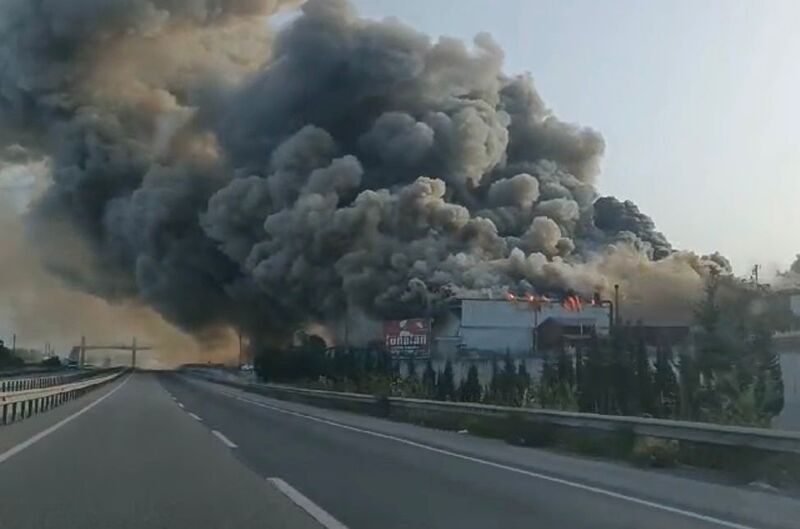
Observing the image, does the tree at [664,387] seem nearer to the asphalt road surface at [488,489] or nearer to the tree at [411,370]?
the asphalt road surface at [488,489]

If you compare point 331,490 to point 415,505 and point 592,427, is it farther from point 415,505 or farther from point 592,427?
point 592,427

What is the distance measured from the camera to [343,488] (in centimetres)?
1234

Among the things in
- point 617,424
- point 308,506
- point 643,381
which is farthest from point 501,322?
point 308,506

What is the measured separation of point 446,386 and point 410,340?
16282mm

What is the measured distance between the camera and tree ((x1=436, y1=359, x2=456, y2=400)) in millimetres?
33281

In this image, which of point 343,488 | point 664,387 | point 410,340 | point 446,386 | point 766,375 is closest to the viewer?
point 343,488

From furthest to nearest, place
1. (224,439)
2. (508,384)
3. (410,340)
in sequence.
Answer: (410,340) < (508,384) < (224,439)

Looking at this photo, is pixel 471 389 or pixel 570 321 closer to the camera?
pixel 471 389

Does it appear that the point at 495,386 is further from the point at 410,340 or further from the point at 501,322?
the point at 501,322

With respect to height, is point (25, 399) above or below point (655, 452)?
above

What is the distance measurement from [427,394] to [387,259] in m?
31.3

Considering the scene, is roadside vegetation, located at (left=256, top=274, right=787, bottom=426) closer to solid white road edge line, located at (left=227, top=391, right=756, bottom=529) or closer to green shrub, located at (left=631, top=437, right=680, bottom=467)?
green shrub, located at (left=631, top=437, right=680, bottom=467)

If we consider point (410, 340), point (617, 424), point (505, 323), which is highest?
point (505, 323)

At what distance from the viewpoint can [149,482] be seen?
1277cm
